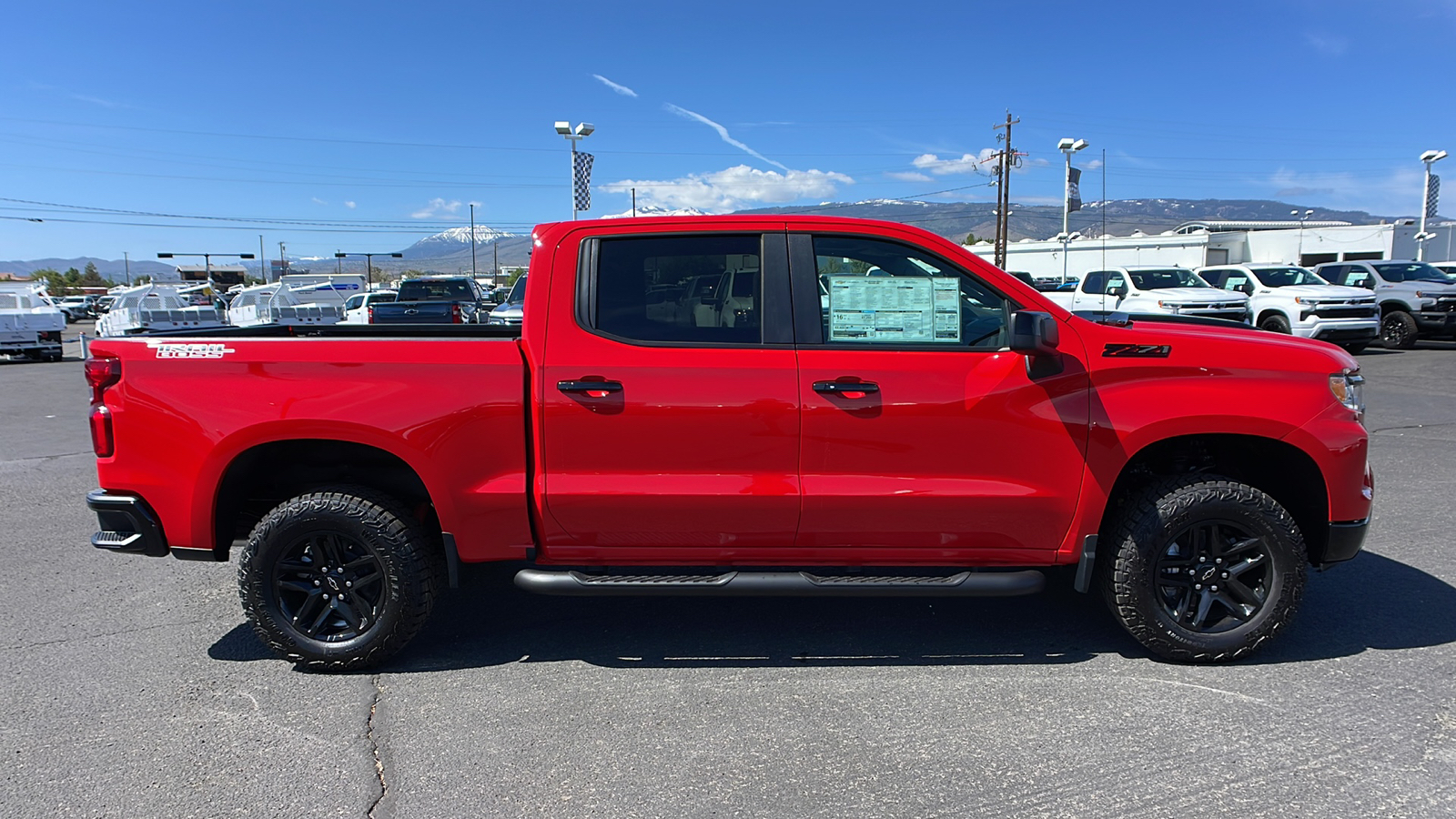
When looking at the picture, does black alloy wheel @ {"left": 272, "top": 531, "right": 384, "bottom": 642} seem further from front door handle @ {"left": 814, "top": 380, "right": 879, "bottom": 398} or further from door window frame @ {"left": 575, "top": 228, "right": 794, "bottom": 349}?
front door handle @ {"left": 814, "top": 380, "right": 879, "bottom": 398}

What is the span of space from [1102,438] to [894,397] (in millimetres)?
874

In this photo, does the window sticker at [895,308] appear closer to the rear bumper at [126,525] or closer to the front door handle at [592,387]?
the front door handle at [592,387]

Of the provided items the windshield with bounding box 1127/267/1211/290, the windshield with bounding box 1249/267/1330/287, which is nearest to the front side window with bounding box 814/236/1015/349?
the windshield with bounding box 1127/267/1211/290

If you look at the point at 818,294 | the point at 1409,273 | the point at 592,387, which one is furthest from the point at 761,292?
the point at 1409,273

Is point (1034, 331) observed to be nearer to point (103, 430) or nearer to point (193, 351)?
point (193, 351)

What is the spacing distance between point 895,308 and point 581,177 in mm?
16845

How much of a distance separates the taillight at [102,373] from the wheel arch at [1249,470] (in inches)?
164

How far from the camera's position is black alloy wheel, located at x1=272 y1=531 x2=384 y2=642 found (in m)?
3.91

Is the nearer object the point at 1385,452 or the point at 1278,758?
the point at 1278,758

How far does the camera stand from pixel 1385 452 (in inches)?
331

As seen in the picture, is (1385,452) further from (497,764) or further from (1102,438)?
(497,764)

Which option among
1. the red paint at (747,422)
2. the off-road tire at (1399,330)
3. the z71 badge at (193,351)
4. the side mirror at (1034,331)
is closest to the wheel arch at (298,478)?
the red paint at (747,422)

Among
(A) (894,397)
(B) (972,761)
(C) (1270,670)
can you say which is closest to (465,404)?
(A) (894,397)

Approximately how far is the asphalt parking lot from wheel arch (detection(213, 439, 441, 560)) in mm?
615
